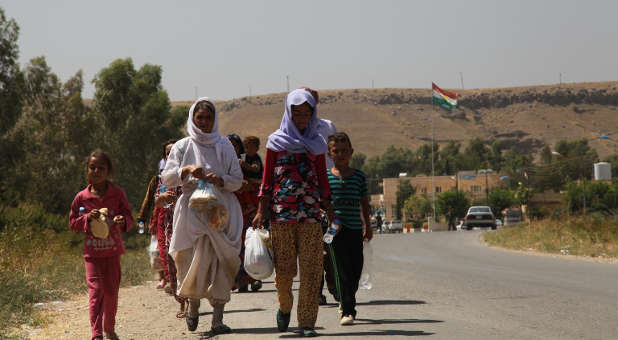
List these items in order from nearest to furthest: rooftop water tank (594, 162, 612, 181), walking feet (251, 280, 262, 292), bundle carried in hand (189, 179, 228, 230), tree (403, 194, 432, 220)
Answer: bundle carried in hand (189, 179, 228, 230)
walking feet (251, 280, 262, 292)
rooftop water tank (594, 162, 612, 181)
tree (403, 194, 432, 220)

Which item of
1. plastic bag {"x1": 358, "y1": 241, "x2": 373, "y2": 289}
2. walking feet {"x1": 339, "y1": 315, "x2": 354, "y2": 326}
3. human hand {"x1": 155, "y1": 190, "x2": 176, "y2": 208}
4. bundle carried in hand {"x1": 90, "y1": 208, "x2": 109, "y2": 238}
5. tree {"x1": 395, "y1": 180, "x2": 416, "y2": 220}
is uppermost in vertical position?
tree {"x1": 395, "y1": 180, "x2": 416, "y2": 220}

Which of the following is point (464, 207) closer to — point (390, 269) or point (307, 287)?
point (390, 269)

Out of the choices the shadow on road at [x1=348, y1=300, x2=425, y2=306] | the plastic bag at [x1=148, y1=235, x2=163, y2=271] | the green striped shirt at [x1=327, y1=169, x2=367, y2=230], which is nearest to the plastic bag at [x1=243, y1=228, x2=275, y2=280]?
the green striped shirt at [x1=327, y1=169, x2=367, y2=230]

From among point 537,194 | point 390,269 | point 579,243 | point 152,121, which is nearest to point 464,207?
point 537,194

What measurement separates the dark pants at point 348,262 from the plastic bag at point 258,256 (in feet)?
2.88

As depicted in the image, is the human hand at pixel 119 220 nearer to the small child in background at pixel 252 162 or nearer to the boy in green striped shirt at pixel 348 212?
the boy in green striped shirt at pixel 348 212

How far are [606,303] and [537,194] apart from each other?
111 meters

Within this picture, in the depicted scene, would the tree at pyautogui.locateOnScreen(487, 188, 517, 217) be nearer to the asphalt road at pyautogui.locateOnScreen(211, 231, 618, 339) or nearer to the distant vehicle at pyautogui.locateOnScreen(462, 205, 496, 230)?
the distant vehicle at pyautogui.locateOnScreen(462, 205, 496, 230)

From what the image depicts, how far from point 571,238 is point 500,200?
91.1 m

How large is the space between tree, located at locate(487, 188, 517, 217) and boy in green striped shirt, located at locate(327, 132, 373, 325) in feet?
352

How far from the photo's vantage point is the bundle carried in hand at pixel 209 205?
6.89 meters

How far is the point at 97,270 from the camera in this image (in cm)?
704

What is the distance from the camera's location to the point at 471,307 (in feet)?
29.3

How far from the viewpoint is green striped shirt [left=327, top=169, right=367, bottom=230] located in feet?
25.6
